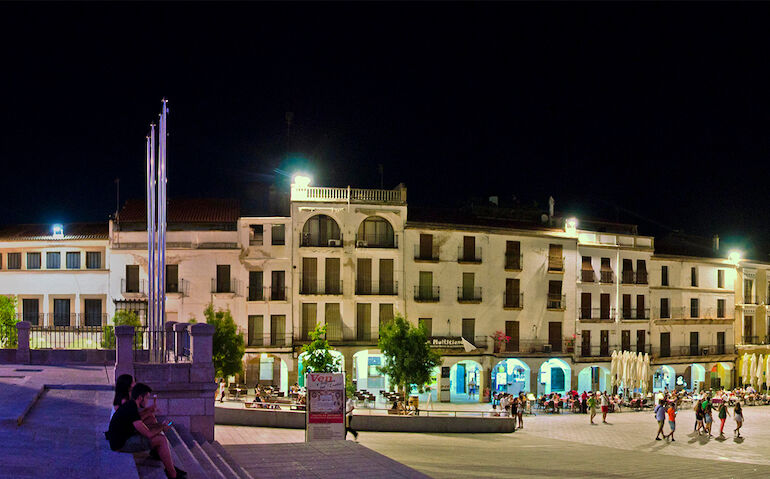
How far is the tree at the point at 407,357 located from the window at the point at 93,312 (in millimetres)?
15226

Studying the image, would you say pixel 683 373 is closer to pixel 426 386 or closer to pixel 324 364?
pixel 426 386

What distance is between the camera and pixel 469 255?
151 ft

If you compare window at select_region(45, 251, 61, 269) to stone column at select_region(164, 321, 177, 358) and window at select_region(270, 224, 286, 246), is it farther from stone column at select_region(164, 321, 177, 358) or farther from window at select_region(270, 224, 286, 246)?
stone column at select_region(164, 321, 177, 358)

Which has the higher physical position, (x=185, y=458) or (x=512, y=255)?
(x=512, y=255)

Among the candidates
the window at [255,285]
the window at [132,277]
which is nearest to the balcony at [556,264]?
the window at [255,285]

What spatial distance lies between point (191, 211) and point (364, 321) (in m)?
11.4

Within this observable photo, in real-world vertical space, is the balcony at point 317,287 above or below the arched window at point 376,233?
below

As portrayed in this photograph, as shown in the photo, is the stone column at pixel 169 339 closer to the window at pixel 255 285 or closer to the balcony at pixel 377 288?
the window at pixel 255 285

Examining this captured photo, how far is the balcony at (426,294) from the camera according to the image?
44.5 meters

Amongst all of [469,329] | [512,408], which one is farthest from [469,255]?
[512,408]

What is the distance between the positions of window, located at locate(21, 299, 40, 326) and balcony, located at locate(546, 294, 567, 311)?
28275 millimetres

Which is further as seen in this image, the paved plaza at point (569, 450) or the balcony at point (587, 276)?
the balcony at point (587, 276)

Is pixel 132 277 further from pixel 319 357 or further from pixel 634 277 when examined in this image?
pixel 634 277

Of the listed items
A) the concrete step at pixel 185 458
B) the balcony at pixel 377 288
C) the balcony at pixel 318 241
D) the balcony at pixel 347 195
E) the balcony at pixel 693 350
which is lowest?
the balcony at pixel 693 350
